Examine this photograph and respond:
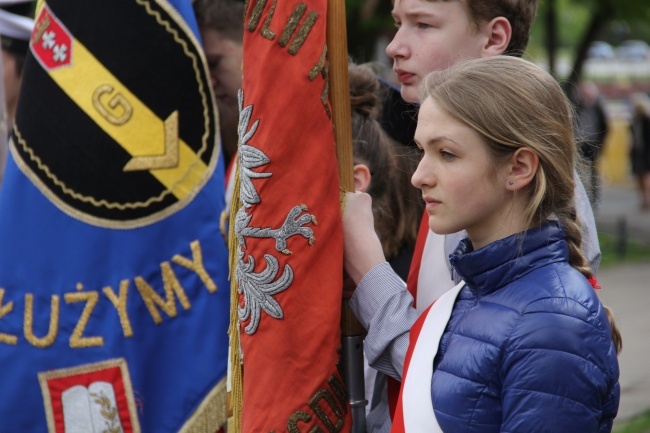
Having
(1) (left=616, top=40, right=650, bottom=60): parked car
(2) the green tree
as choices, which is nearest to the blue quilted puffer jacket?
(2) the green tree

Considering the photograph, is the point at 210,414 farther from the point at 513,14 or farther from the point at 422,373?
the point at 513,14

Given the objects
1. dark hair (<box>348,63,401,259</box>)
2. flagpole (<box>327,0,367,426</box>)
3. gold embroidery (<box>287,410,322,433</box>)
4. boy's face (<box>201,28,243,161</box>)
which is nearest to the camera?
gold embroidery (<box>287,410,322,433</box>)

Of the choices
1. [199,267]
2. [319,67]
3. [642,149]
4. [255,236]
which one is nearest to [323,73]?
[319,67]

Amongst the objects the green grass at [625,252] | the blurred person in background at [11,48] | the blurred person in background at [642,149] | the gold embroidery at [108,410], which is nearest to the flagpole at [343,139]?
the gold embroidery at [108,410]

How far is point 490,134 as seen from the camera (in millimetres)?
1928

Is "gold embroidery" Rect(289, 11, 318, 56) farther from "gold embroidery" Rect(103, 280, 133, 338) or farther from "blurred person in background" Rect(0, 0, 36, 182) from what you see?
"blurred person in background" Rect(0, 0, 36, 182)

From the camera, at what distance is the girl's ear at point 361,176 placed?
2809 mm

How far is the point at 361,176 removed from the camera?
282 centimetres

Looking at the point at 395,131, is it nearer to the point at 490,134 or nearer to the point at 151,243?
the point at 151,243

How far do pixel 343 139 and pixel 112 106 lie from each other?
32.4 inches

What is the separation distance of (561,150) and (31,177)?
1.56m

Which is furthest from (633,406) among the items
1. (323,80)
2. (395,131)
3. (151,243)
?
(323,80)

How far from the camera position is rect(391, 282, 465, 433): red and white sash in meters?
1.93

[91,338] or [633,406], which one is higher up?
[91,338]
